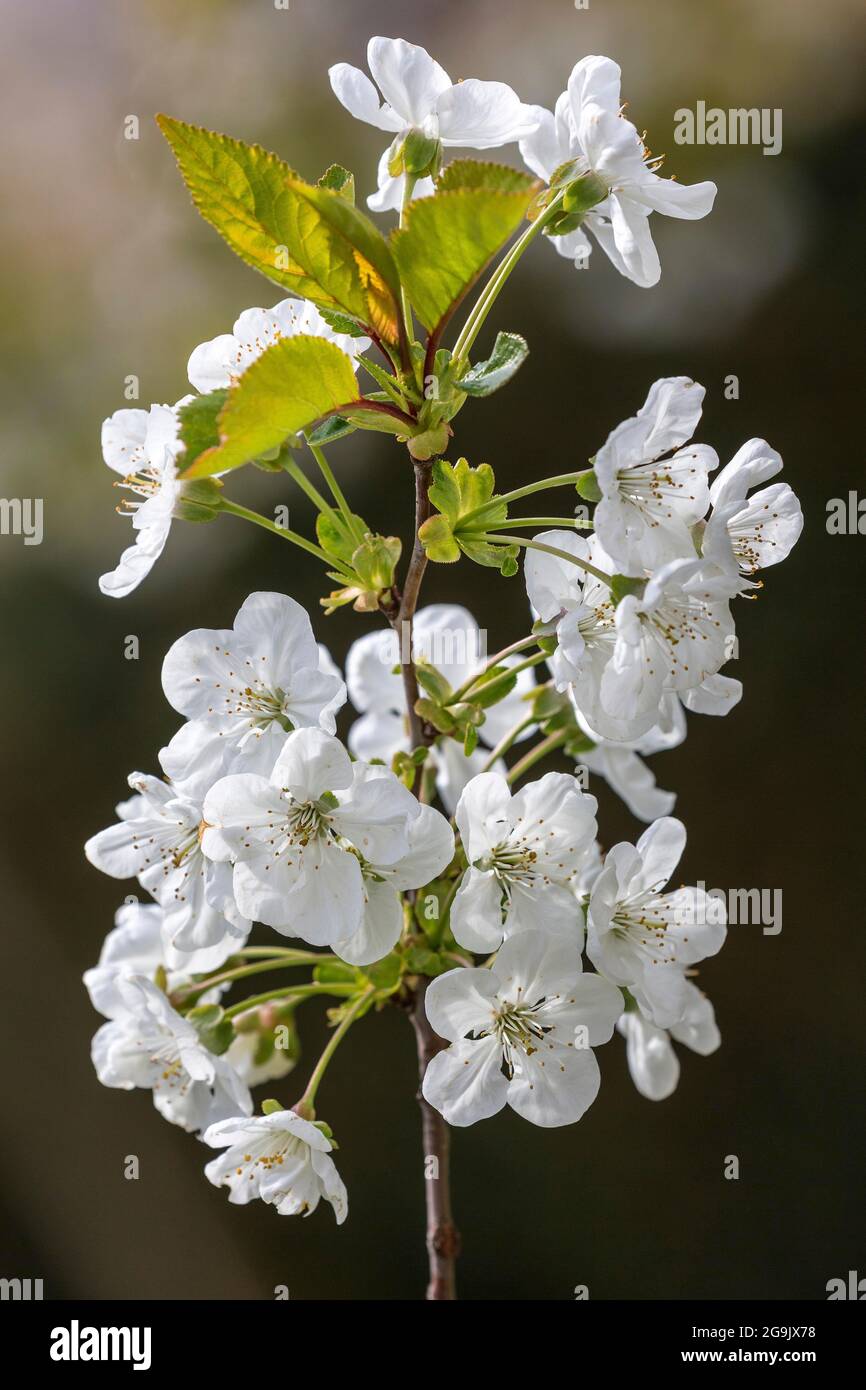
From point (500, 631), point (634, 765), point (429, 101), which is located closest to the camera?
point (429, 101)

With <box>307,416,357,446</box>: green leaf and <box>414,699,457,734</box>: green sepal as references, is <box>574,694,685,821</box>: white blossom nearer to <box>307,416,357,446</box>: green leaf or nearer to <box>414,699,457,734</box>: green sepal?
<box>414,699,457,734</box>: green sepal

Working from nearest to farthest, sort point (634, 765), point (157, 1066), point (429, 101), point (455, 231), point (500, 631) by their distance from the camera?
point (455, 231)
point (429, 101)
point (157, 1066)
point (634, 765)
point (500, 631)

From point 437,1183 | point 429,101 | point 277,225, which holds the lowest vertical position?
point 437,1183

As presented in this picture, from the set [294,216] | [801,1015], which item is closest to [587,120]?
[294,216]

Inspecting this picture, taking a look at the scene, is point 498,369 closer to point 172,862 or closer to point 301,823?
point 301,823

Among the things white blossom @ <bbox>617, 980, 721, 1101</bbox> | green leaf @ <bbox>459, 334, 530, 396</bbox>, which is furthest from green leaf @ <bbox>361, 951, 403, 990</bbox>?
green leaf @ <bbox>459, 334, 530, 396</bbox>

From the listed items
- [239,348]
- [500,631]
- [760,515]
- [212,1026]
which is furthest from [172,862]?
[500,631]
